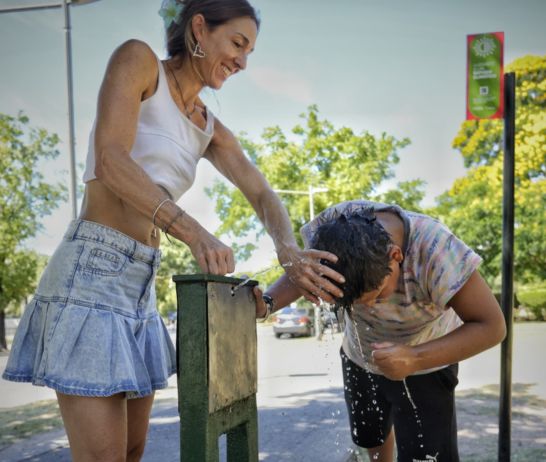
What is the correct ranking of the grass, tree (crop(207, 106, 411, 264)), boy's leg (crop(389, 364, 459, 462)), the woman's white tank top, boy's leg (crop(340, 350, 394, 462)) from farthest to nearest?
tree (crop(207, 106, 411, 264)) < the grass < boy's leg (crop(340, 350, 394, 462)) < boy's leg (crop(389, 364, 459, 462)) < the woman's white tank top

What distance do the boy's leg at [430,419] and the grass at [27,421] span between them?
13.6 ft

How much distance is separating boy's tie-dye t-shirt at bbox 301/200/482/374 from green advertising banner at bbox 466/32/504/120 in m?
1.74

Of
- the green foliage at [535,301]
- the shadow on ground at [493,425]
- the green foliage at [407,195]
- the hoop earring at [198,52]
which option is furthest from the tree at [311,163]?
the hoop earring at [198,52]

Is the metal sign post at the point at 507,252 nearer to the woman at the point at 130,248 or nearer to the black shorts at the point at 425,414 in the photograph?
the black shorts at the point at 425,414

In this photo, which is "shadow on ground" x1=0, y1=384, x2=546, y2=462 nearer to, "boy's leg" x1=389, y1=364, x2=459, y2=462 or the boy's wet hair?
"boy's leg" x1=389, y1=364, x2=459, y2=462

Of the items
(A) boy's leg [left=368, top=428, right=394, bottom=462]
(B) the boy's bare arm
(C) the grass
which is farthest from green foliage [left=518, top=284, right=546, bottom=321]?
(B) the boy's bare arm

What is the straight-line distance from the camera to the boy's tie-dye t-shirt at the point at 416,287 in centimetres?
223

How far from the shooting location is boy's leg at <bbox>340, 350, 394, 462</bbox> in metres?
2.91

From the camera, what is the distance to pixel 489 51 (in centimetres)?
399

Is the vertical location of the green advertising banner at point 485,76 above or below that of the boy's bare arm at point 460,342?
above

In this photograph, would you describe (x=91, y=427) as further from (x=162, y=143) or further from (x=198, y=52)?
(x=198, y=52)

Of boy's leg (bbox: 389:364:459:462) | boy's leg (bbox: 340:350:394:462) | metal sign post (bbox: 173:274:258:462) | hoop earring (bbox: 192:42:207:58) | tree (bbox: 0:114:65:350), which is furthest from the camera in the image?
tree (bbox: 0:114:65:350)

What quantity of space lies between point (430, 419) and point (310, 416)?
4148mm

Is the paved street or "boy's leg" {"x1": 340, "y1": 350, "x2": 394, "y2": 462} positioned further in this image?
the paved street
